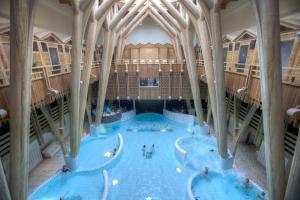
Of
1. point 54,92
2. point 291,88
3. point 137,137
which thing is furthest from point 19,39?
point 137,137

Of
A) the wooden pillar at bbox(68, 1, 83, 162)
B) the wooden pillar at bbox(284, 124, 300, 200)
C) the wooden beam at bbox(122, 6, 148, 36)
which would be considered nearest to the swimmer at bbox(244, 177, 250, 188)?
the wooden pillar at bbox(284, 124, 300, 200)

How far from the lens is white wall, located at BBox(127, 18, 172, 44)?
2992cm

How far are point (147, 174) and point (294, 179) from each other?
850cm

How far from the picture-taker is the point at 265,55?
563cm

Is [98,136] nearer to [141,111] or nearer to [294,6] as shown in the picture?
[141,111]

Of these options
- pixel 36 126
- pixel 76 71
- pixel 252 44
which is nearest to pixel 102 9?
pixel 76 71

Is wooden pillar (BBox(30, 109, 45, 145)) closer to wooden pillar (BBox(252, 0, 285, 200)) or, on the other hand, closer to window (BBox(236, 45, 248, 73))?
wooden pillar (BBox(252, 0, 285, 200))

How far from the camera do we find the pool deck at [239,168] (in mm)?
11008

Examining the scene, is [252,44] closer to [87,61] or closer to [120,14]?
[120,14]

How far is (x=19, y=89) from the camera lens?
6219mm

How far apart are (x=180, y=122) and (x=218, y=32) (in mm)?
13494

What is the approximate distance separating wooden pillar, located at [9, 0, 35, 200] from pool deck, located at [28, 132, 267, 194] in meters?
4.68

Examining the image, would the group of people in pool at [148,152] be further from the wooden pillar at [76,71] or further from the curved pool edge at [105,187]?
the wooden pillar at [76,71]

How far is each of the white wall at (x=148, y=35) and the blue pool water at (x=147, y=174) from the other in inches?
642
